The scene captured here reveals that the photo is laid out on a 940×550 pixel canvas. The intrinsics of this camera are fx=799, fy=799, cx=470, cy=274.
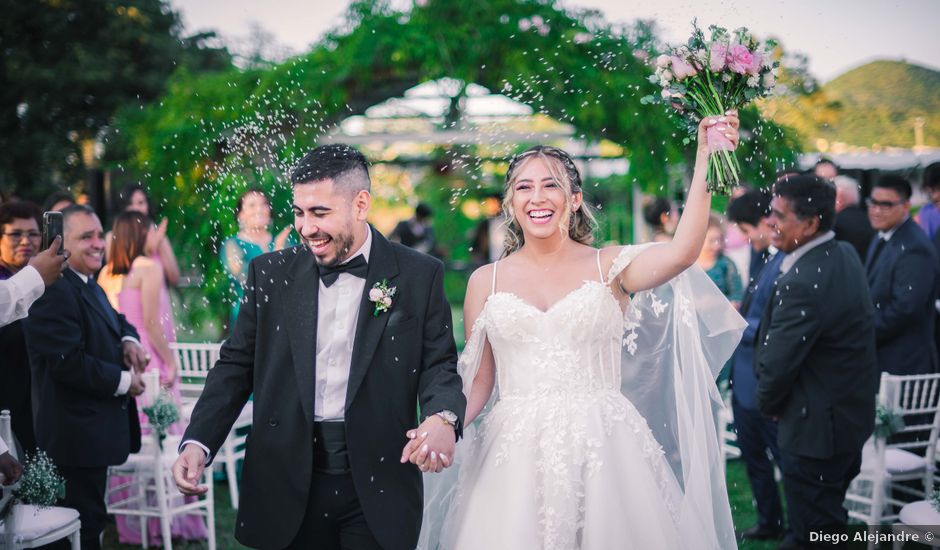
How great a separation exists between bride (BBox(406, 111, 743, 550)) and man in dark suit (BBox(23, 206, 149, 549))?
187cm

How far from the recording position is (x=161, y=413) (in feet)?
16.6

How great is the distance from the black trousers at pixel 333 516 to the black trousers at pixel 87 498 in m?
1.94

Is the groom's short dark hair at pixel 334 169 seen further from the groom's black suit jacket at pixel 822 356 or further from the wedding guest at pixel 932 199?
the wedding guest at pixel 932 199

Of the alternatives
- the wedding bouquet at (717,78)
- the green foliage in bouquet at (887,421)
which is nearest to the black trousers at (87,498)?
the wedding bouquet at (717,78)

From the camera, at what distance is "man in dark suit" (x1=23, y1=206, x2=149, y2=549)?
4133 mm

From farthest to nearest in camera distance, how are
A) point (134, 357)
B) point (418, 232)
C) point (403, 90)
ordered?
point (418, 232), point (403, 90), point (134, 357)

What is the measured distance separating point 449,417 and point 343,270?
2.29 ft

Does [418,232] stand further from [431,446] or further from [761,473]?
[431,446]

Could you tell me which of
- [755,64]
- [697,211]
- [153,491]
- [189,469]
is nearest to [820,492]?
[697,211]

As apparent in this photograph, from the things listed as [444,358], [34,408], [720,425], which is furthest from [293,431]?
Result: [720,425]

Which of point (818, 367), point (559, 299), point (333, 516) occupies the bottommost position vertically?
point (333, 516)

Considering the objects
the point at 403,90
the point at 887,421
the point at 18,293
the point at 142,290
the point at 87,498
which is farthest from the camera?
the point at 403,90

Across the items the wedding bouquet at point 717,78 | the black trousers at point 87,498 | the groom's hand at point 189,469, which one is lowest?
the black trousers at point 87,498

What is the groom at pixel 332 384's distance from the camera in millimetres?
2875
